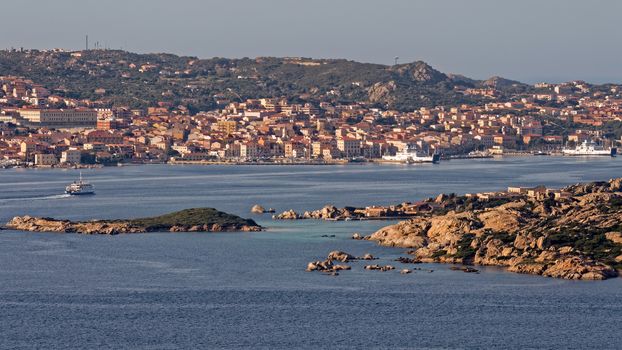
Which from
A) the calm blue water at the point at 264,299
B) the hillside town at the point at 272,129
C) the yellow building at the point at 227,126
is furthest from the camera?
the yellow building at the point at 227,126

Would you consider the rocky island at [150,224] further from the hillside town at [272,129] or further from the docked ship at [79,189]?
the hillside town at [272,129]

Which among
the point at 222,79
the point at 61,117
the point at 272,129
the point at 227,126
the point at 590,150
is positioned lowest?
the point at 590,150

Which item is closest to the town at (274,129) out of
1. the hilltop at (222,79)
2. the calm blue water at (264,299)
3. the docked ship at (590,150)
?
the hilltop at (222,79)

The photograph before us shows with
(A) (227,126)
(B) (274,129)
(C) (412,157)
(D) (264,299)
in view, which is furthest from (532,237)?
(A) (227,126)

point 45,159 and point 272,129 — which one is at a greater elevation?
point 272,129

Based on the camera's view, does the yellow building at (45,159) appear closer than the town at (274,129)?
Yes

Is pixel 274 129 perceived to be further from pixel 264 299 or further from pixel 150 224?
pixel 264 299

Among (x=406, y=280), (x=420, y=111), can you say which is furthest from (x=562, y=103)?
(x=406, y=280)
